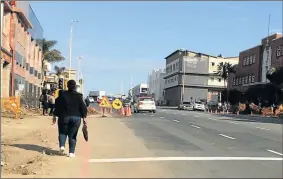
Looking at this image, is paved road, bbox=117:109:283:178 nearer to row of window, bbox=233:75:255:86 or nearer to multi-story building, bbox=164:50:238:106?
row of window, bbox=233:75:255:86

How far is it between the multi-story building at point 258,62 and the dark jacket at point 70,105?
60.5 m

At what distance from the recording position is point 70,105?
36.2 feet

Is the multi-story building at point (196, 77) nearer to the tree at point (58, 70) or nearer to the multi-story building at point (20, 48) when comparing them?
the tree at point (58, 70)

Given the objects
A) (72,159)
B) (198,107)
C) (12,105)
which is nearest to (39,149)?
(72,159)

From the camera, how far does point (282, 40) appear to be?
68.3 metres

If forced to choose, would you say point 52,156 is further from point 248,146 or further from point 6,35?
point 6,35

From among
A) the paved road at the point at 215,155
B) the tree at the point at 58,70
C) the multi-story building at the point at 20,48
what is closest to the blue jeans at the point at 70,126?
the paved road at the point at 215,155

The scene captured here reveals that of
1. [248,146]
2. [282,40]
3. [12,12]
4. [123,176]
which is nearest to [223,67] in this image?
[282,40]

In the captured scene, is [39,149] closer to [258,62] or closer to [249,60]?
[258,62]

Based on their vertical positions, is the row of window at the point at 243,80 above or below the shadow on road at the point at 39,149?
above

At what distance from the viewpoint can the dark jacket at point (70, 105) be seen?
1102 cm

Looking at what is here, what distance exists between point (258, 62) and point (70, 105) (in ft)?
230

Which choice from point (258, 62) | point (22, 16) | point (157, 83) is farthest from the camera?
point (157, 83)

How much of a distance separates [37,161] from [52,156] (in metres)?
0.98
